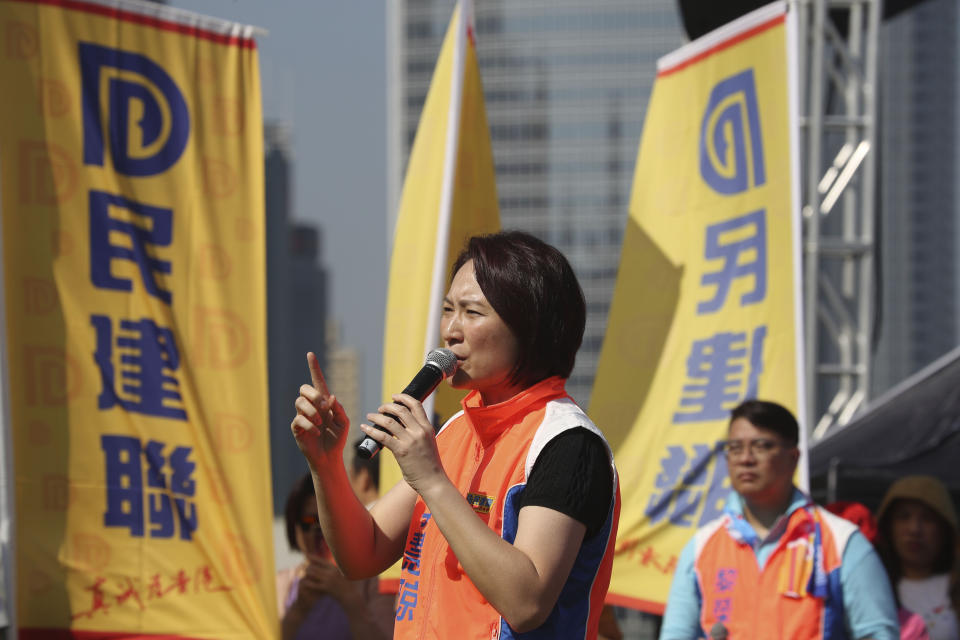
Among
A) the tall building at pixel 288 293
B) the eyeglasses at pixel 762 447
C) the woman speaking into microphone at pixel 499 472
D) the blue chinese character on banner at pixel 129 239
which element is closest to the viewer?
the woman speaking into microphone at pixel 499 472

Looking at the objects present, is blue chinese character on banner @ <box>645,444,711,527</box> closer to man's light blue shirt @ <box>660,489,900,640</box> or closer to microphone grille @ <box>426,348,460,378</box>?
man's light blue shirt @ <box>660,489,900,640</box>

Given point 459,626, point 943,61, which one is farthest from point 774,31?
point 943,61

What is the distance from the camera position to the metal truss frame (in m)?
6.37

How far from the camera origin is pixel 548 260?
5.86 feet

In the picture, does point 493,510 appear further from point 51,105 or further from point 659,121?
point 659,121

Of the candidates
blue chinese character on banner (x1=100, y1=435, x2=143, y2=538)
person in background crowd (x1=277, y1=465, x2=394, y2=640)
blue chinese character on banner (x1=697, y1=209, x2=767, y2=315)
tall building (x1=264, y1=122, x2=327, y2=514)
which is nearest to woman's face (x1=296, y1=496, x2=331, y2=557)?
person in background crowd (x1=277, y1=465, x2=394, y2=640)

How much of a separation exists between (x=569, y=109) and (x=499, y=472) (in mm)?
105676

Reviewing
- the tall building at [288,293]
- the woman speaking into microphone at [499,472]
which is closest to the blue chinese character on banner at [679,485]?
the woman speaking into microphone at [499,472]

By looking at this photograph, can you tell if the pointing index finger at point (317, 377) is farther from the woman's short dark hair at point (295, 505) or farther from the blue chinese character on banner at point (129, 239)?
the blue chinese character on banner at point (129, 239)

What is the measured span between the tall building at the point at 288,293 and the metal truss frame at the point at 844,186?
91335 mm

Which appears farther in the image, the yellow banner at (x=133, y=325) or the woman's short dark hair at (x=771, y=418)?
the yellow banner at (x=133, y=325)

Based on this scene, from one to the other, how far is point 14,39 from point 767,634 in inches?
115

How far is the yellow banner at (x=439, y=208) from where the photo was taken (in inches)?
174

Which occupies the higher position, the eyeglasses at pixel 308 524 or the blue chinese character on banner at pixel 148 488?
the blue chinese character on banner at pixel 148 488
